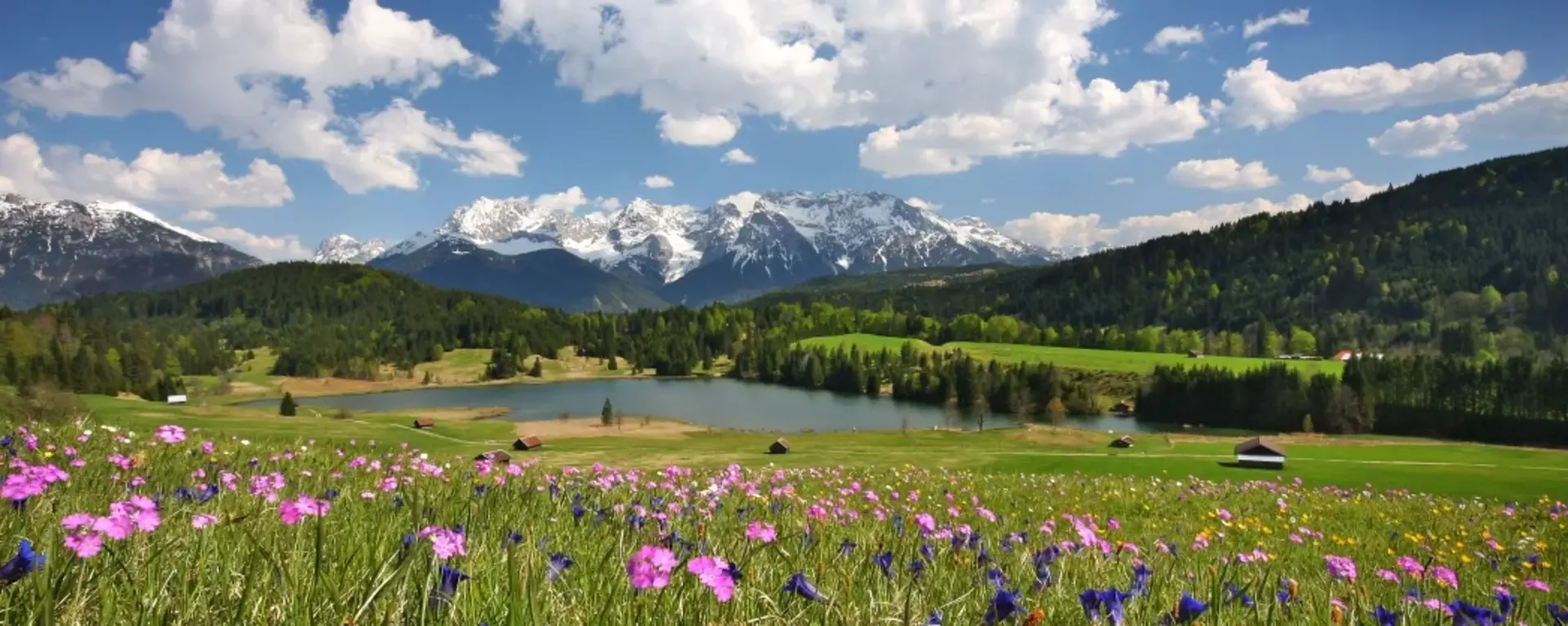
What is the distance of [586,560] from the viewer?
11.0 ft

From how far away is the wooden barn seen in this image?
140 feet

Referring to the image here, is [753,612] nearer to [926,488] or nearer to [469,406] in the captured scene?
[926,488]

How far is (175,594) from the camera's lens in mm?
2158

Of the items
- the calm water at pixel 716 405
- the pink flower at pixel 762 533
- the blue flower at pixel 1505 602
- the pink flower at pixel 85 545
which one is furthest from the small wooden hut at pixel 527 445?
Result: the blue flower at pixel 1505 602

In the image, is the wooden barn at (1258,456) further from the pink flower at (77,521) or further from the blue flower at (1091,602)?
the pink flower at (77,521)

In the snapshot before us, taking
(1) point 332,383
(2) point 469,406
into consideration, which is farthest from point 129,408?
(1) point 332,383

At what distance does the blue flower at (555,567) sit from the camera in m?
2.42

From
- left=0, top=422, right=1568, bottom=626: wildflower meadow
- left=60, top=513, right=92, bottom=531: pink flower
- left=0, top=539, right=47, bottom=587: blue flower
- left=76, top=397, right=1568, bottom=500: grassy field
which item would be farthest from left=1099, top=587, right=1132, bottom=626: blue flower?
left=76, top=397, right=1568, bottom=500: grassy field

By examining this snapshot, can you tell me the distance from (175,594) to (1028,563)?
12.3 ft

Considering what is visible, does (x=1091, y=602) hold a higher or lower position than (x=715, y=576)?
lower

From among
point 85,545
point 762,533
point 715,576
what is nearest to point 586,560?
point 762,533

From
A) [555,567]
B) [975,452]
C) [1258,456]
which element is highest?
[555,567]

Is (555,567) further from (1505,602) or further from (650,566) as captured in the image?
(1505,602)

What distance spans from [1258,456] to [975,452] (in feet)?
53.9
